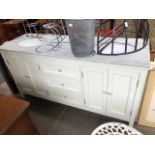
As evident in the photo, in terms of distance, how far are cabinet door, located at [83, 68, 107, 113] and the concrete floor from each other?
183 mm

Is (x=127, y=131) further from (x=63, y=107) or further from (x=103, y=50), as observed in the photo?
(x=63, y=107)

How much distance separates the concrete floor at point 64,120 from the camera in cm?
153

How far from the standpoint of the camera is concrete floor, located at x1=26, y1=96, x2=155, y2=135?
1.53 meters

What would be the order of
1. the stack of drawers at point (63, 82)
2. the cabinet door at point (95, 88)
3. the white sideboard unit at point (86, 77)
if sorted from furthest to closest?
the stack of drawers at point (63, 82), the cabinet door at point (95, 88), the white sideboard unit at point (86, 77)

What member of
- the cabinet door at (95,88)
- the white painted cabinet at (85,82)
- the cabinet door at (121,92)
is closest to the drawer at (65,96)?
the white painted cabinet at (85,82)

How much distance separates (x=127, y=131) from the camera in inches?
36.9

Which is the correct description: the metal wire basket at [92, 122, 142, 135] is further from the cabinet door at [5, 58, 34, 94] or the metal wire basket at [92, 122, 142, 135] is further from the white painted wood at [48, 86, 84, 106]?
the cabinet door at [5, 58, 34, 94]

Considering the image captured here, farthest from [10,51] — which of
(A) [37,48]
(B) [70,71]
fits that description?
(B) [70,71]

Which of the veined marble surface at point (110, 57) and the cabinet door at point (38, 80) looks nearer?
the veined marble surface at point (110, 57)

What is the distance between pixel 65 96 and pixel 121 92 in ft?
2.09

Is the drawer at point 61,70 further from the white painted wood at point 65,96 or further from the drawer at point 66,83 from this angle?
the white painted wood at point 65,96

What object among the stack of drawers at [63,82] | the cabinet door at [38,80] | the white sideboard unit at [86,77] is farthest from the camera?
the cabinet door at [38,80]

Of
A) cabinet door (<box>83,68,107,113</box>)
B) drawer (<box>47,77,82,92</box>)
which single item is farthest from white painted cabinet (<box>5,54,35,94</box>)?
cabinet door (<box>83,68,107,113</box>)

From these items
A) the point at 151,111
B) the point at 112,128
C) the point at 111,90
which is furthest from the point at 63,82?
the point at 151,111
